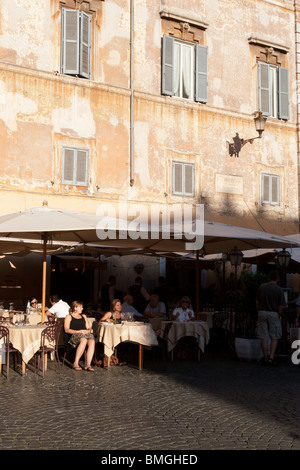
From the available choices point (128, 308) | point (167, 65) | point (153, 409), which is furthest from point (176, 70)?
Result: point (153, 409)

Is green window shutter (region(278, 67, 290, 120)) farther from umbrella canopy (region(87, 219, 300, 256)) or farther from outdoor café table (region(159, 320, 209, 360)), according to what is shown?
outdoor café table (region(159, 320, 209, 360))

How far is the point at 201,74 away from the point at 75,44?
389cm

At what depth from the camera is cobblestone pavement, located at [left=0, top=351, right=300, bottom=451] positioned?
5.64 m

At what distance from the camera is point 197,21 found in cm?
1791

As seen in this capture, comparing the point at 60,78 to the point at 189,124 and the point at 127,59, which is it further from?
the point at 189,124

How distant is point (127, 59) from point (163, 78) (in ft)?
3.77

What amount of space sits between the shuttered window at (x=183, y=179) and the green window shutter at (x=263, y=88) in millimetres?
3361

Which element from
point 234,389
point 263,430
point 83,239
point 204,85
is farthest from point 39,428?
point 204,85

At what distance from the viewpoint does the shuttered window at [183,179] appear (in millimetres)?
17359

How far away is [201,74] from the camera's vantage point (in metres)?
17.9

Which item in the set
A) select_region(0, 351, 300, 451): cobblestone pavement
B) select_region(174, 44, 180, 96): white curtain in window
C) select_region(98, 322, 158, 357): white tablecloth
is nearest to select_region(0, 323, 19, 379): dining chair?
select_region(0, 351, 300, 451): cobblestone pavement

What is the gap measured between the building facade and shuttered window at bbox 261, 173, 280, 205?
1.4 inches

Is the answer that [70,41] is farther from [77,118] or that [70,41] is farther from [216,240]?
[216,240]
